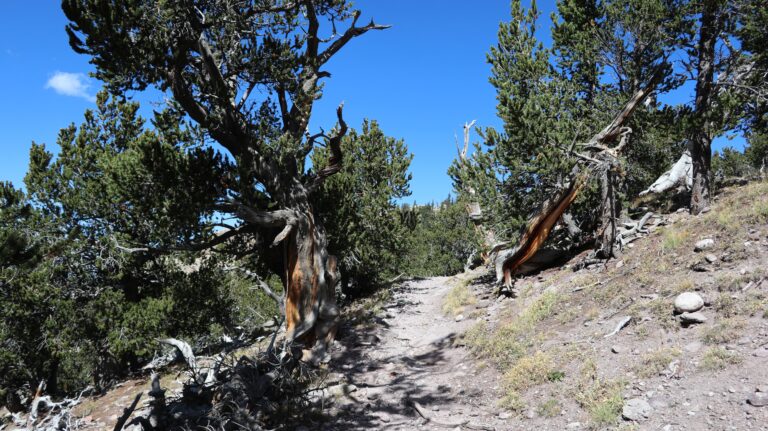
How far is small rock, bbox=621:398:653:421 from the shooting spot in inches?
200

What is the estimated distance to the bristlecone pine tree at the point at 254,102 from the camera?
7.86 m

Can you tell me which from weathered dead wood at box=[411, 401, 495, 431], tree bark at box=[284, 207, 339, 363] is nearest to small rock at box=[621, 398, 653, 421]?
weathered dead wood at box=[411, 401, 495, 431]

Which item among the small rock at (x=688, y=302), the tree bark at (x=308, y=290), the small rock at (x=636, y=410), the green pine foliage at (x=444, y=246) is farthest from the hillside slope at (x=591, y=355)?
the green pine foliage at (x=444, y=246)

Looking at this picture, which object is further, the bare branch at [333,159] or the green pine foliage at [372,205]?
the green pine foliage at [372,205]

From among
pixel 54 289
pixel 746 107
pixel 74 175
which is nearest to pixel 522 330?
pixel 746 107

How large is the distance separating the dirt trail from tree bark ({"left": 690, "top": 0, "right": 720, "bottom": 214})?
8.03 metres

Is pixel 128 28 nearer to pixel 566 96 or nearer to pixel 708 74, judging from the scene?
pixel 566 96

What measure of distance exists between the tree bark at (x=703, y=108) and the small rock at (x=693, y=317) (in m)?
7.62

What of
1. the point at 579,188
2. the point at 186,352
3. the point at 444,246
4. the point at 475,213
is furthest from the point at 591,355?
the point at 444,246

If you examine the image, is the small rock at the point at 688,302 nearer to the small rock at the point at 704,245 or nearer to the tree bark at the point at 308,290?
the small rock at the point at 704,245

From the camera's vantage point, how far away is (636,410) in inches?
203

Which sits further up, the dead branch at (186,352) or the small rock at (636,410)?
the dead branch at (186,352)

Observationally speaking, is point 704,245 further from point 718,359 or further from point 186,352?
point 186,352

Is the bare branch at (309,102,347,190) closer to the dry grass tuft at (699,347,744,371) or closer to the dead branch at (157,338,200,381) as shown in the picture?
the dead branch at (157,338,200,381)
